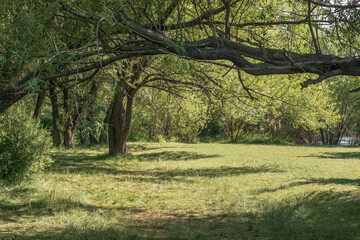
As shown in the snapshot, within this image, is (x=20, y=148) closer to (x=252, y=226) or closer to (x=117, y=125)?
(x=252, y=226)

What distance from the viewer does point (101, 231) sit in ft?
17.9

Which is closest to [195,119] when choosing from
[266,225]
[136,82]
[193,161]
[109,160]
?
[193,161]

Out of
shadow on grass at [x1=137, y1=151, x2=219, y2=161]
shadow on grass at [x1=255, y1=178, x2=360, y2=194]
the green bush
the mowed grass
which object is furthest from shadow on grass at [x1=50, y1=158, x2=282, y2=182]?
Result: shadow on grass at [x1=137, y1=151, x2=219, y2=161]

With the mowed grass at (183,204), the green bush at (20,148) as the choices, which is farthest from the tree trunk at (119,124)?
the green bush at (20,148)

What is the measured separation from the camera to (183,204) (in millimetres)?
7969

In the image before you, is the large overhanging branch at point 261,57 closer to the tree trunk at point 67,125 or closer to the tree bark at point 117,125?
the tree bark at point 117,125

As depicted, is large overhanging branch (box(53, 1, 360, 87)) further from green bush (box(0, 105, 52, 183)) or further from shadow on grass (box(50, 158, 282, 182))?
shadow on grass (box(50, 158, 282, 182))

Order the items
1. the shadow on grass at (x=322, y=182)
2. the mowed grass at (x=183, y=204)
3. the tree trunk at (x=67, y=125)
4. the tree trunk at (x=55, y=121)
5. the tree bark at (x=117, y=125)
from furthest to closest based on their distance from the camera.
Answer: the tree trunk at (x=67, y=125)
the tree trunk at (x=55, y=121)
the tree bark at (x=117, y=125)
the shadow on grass at (x=322, y=182)
the mowed grass at (x=183, y=204)

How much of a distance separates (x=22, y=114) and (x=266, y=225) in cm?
645

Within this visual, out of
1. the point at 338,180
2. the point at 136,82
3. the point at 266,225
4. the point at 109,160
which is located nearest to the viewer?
the point at 266,225

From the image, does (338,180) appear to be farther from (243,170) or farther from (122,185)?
(122,185)

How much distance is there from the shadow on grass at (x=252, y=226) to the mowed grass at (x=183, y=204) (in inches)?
0.6

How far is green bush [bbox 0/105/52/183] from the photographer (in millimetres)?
8281

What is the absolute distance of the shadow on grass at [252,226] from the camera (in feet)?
17.7
